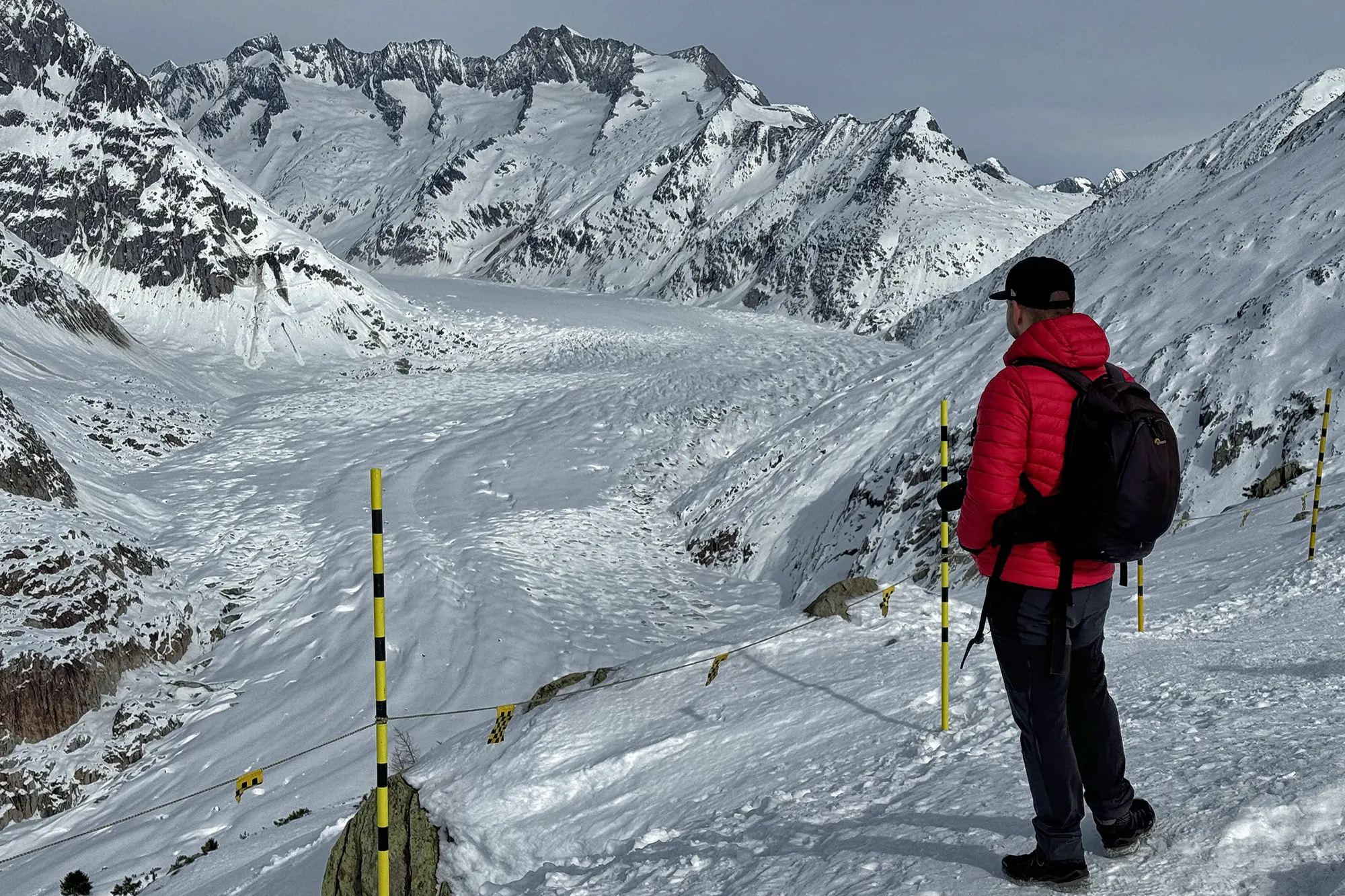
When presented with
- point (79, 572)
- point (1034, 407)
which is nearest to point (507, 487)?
point (79, 572)

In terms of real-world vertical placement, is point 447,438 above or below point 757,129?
below

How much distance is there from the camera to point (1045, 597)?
3500mm

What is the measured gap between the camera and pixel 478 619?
18906 mm

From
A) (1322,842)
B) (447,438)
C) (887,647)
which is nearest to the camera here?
(1322,842)

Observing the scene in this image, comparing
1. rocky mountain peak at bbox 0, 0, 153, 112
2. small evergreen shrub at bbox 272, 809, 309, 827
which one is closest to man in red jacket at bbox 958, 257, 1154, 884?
small evergreen shrub at bbox 272, 809, 309, 827

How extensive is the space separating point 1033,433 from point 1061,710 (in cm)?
110

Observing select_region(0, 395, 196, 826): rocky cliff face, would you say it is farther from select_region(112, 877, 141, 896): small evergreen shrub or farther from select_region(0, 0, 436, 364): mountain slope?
select_region(0, 0, 436, 364): mountain slope

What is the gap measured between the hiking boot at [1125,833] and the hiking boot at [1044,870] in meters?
0.17

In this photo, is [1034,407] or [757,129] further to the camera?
[757,129]

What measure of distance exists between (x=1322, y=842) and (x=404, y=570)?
19357 mm

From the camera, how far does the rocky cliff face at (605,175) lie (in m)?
Answer: 72.8

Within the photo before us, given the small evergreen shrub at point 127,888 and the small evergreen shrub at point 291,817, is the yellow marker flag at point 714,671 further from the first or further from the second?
the small evergreen shrub at point 127,888

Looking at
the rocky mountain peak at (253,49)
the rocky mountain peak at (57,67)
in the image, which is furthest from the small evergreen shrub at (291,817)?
the rocky mountain peak at (253,49)

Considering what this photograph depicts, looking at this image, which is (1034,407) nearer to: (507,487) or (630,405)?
(507,487)
